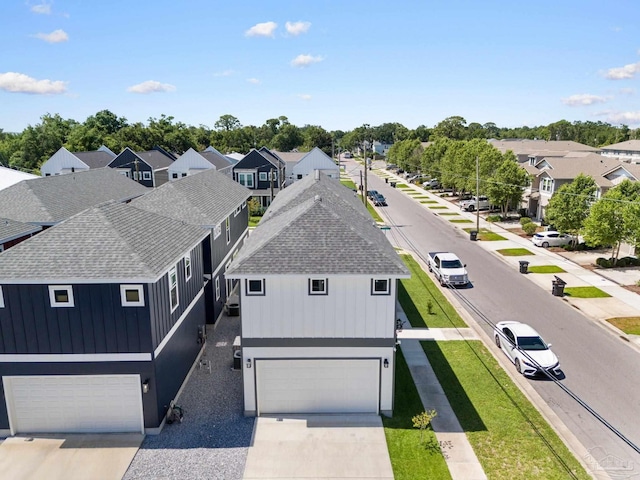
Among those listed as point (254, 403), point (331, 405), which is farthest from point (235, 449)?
point (331, 405)

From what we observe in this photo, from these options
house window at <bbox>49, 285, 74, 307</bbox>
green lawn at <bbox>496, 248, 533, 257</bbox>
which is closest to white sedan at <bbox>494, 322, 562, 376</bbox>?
house window at <bbox>49, 285, 74, 307</bbox>

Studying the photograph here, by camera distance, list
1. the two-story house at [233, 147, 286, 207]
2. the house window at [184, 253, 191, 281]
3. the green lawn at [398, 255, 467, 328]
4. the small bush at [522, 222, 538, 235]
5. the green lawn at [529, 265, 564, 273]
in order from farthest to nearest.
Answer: the two-story house at [233, 147, 286, 207], the small bush at [522, 222, 538, 235], the green lawn at [529, 265, 564, 273], the green lawn at [398, 255, 467, 328], the house window at [184, 253, 191, 281]

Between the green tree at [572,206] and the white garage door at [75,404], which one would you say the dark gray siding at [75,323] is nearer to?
the white garage door at [75,404]

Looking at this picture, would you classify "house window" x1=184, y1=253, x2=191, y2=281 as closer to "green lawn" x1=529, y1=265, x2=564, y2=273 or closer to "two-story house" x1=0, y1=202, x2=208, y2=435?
"two-story house" x1=0, y1=202, x2=208, y2=435

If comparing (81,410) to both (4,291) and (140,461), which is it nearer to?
(140,461)

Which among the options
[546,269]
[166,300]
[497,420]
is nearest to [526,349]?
[497,420]

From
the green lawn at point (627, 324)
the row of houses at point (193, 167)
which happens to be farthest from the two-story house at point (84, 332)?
the row of houses at point (193, 167)
